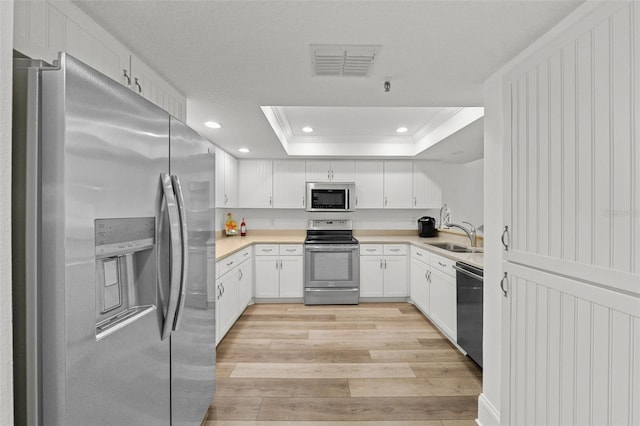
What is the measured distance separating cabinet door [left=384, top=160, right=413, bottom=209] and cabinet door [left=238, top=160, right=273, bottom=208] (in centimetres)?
176

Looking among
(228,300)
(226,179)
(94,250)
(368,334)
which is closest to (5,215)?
(94,250)

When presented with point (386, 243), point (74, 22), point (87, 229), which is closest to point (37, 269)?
point (87, 229)

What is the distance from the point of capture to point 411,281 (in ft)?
14.7

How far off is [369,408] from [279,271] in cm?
260

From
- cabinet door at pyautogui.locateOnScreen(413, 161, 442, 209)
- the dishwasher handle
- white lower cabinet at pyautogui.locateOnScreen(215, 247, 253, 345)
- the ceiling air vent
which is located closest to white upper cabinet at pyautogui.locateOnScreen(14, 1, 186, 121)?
the ceiling air vent

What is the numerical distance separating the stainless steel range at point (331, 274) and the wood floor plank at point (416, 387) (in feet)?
6.59

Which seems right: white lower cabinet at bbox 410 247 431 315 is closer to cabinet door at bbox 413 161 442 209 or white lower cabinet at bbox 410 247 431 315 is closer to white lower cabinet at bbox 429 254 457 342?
white lower cabinet at bbox 429 254 457 342

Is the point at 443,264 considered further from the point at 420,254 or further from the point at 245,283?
the point at 245,283

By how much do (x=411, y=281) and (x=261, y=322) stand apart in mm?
2051

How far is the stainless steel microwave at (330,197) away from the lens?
4.92 meters

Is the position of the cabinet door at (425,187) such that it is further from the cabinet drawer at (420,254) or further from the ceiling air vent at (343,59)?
the ceiling air vent at (343,59)

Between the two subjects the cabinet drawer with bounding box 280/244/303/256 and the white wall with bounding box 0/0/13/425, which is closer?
the white wall with bounding box 0/0/13/425

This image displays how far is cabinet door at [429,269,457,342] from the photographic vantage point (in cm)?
310

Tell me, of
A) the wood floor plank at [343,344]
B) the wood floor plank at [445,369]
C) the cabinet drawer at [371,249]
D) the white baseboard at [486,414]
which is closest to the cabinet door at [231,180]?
the cabinet drawer at [371,249]
